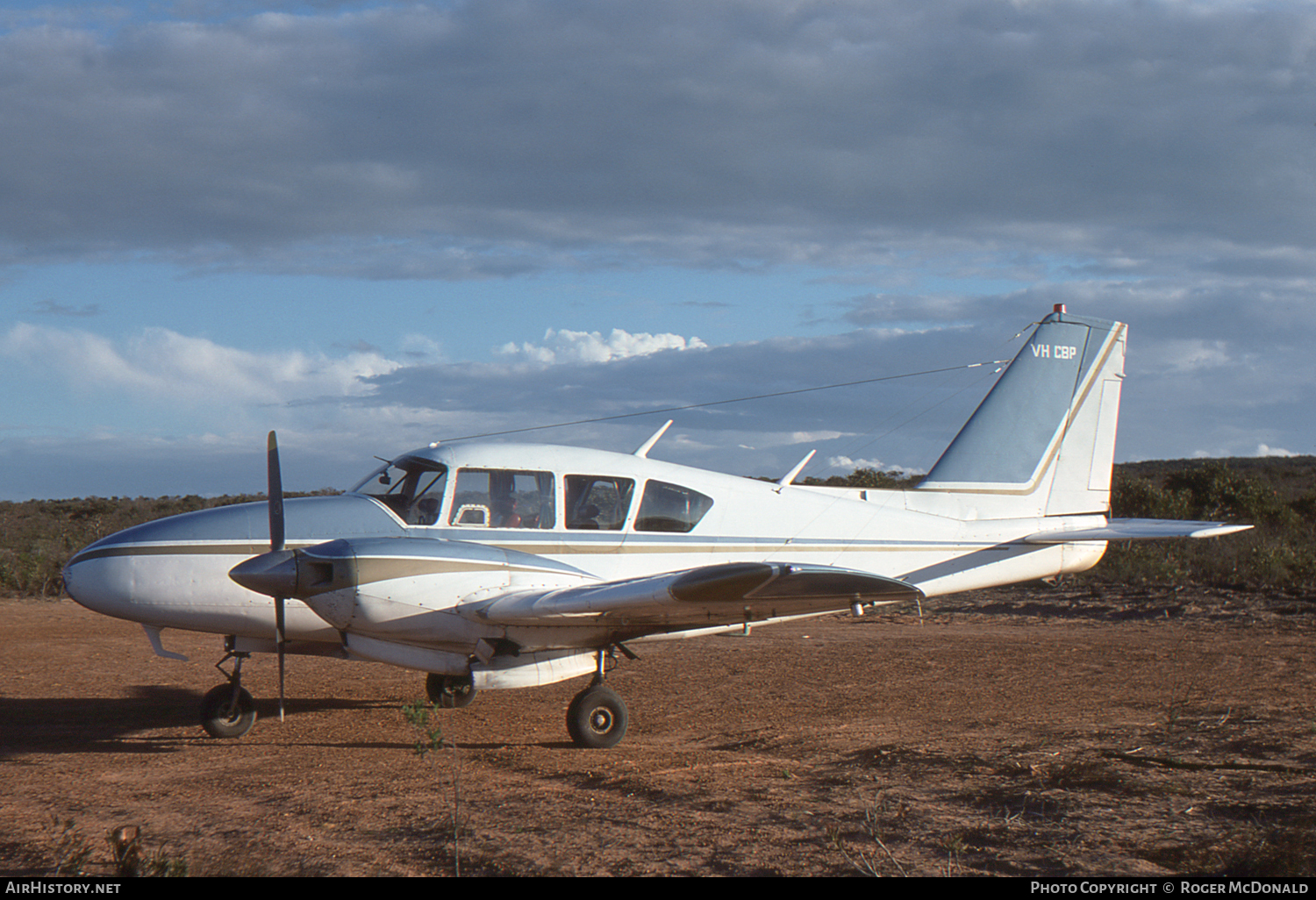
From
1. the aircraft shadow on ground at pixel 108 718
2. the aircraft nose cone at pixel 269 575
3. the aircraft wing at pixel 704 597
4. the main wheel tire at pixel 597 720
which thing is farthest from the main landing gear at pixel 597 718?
the aircraft shadow on ground at pixel 108 718

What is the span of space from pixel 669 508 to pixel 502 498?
1704mm

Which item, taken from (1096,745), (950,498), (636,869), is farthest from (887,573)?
(636,869)

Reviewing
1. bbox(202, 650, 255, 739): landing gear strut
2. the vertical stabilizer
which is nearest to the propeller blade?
bbox(202, 650, 255, 739): landing gear strut

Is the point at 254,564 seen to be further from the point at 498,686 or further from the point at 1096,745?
the point at 1096,745

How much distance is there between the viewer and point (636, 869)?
5023 millimetres

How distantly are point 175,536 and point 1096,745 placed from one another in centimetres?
804

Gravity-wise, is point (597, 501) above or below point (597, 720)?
above

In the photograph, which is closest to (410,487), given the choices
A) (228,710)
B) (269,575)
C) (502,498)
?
(502,498)

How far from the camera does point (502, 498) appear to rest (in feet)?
30.0

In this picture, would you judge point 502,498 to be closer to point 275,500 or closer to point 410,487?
point 410,487

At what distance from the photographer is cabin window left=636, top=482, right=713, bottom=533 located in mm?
9562

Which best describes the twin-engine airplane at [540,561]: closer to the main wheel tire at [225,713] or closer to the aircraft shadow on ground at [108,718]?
the main wheel tire at [225,713]

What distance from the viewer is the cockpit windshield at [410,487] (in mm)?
8961

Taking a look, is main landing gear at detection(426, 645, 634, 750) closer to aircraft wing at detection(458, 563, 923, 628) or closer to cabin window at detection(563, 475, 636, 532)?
aircraft wing at detection(458, 563, 923, 628)
